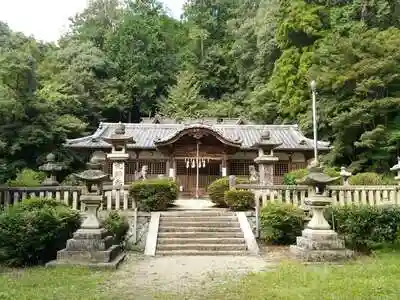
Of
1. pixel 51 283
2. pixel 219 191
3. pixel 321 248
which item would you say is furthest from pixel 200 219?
pixel 51 283

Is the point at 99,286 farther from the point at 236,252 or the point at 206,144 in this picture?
the point at 206,144

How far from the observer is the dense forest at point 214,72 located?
25.1 metres

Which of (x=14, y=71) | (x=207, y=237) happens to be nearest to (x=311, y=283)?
(x=207, y=237)

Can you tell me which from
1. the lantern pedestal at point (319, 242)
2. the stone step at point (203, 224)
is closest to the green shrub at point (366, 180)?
the stone step at point (203, 224)

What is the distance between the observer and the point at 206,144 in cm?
2488

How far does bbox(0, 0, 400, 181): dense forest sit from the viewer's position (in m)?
25.1

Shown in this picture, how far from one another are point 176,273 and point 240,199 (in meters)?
6.53

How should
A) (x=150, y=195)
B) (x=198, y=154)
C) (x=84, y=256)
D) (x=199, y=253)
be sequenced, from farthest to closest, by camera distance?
(x=198, y=154), (x=150, y=195), (x=199, y=253), (x=84, y=256)

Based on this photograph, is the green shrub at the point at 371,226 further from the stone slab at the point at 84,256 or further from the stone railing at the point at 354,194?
the stone slab at the point at 84,256

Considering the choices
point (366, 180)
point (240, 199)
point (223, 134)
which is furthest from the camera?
point (223, 134)

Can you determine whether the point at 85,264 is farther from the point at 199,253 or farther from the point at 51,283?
the point at 199,253

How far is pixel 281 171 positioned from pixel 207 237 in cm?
1400

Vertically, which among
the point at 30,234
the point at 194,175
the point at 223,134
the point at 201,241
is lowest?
the point at 201,241

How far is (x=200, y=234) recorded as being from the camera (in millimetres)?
12898
